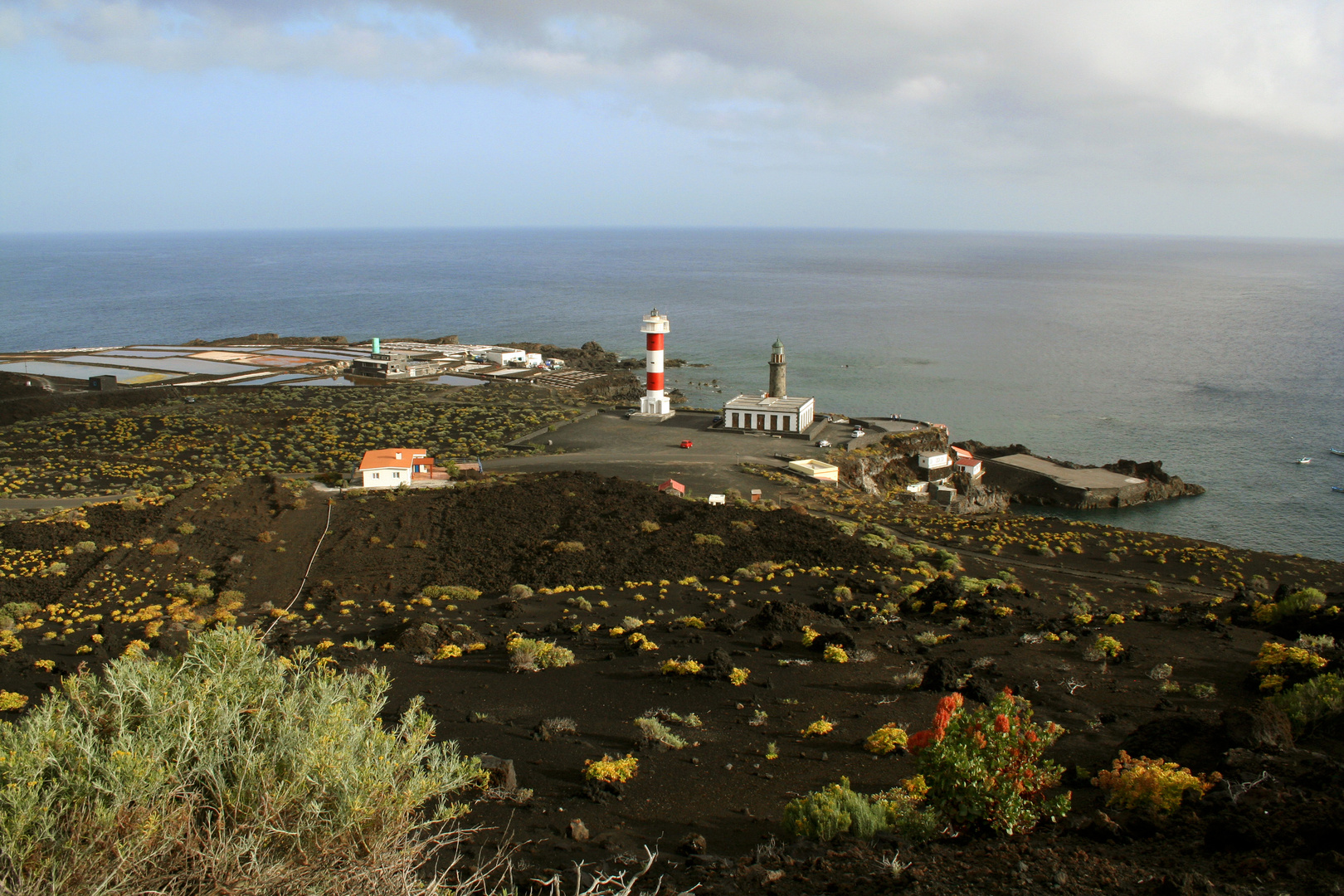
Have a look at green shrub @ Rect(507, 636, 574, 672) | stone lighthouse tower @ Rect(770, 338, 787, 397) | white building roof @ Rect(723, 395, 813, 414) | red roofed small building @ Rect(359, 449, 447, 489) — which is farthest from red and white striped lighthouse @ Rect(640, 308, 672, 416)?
green shrub @ Rect(507, 636, 574, 672)

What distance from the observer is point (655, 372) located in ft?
145

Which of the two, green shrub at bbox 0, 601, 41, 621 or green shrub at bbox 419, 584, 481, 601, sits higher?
green shrub at bbox 0, 601, 41, 621

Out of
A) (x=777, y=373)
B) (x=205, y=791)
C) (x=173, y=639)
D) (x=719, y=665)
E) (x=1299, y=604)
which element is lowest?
(x=173, y=639)

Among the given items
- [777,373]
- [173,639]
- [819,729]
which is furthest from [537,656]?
[777,373]

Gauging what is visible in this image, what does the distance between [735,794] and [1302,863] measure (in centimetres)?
553

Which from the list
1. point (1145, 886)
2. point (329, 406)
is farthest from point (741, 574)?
point (329, 406)

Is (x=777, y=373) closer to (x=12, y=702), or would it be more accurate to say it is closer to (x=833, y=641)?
(x=833, y=641)

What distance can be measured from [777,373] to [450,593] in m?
30.0

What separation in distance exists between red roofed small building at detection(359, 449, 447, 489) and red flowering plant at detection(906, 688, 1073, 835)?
24.5m

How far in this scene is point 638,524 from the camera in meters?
24.6

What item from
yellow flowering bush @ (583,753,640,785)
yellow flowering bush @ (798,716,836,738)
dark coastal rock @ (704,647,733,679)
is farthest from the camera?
dark coastal rock @ (704,647,733,679)

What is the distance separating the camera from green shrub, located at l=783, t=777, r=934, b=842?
8.20m

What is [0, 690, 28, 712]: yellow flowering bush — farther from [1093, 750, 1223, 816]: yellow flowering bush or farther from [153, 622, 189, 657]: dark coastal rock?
[1093, 750, 1223, 816]: yellow flowering bush

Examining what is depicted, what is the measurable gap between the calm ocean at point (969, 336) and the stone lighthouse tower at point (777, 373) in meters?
13.6
